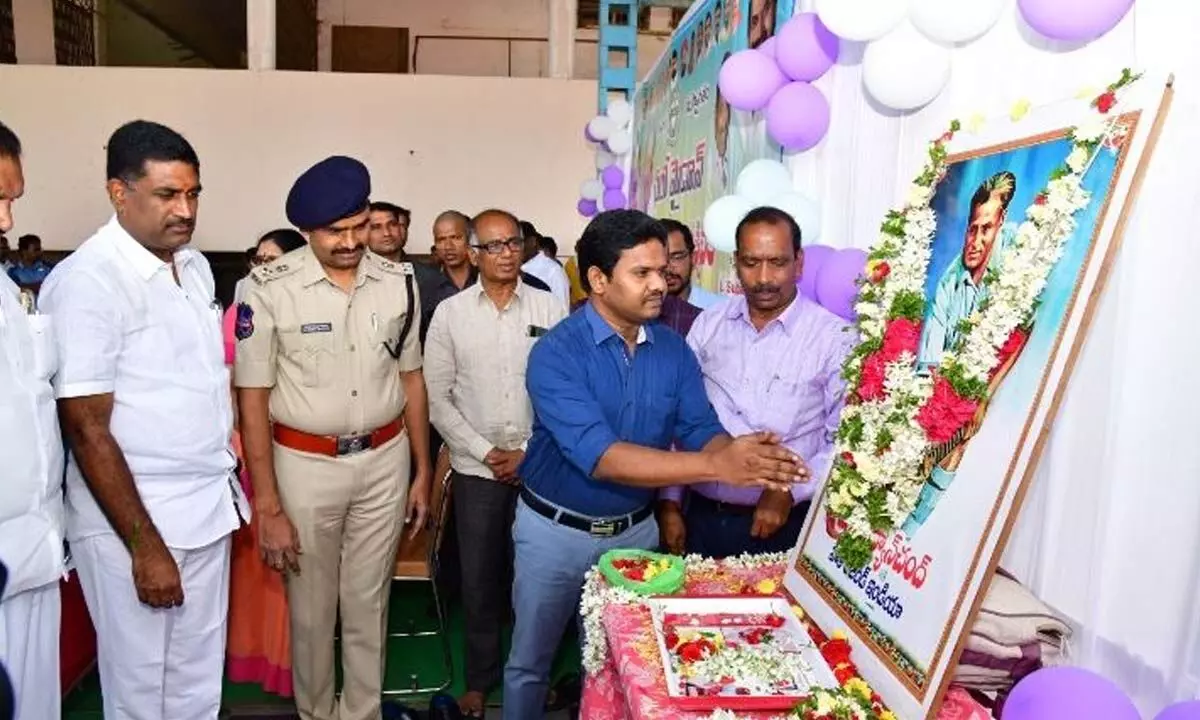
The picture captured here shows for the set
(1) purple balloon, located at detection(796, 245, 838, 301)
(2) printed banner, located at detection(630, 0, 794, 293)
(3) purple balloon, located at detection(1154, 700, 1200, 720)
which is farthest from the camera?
(2) printed banner, located at detection(630, 0, 794, 293)

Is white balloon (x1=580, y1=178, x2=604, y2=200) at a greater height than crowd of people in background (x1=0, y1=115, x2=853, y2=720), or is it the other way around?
white balloon (x1=580, y1=178, x2=604, y2=200)

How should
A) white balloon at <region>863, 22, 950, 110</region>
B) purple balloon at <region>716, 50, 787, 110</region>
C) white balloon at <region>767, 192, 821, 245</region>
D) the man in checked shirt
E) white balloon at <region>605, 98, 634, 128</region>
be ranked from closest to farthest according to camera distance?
white balloon at <region>863, 22, 950, 110</region> → the man in checked shirt → white balloon at <region>767, 192, 821, 245</region> → purple balloon at <region>716, 50, 787, 110</region> → white balloon at <region>605, 98, 634, 128</region>

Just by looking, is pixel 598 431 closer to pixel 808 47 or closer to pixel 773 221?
pixel 773 221

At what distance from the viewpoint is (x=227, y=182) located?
869 centimetres

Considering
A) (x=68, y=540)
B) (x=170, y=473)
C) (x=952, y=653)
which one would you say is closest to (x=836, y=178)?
(x=952, y=653)

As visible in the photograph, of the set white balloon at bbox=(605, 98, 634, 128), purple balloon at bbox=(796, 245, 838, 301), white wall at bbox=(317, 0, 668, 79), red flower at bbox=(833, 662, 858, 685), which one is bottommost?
red flower at bbox=(833, 662, 858, 685)

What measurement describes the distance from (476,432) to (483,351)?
293mm

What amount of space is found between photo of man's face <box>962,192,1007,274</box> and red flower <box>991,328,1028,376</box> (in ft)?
0.52

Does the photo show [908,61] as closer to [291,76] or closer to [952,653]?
[952,653]

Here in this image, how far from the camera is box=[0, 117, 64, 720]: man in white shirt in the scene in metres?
1.80

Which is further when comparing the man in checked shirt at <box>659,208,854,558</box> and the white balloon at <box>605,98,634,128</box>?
the white balloon at <box>605,98,634,128</box>

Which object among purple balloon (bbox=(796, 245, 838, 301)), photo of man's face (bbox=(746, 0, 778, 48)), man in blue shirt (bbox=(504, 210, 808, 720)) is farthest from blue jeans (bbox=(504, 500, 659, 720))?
photo of man's face (bbox=(746, 0, 778, 48))

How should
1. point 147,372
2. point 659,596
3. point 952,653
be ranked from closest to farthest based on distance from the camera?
point 952,653
point 659,596
point 147,372

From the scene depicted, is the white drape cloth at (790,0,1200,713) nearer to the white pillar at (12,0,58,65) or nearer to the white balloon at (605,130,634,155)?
the white balloon at (605,130,634,155)
